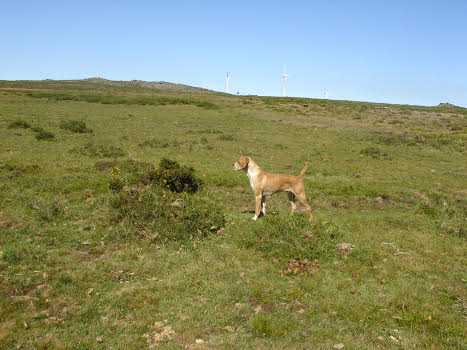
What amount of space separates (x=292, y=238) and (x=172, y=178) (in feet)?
17.9

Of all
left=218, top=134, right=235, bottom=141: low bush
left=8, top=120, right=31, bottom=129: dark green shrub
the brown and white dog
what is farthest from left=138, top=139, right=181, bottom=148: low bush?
the brown and white dog

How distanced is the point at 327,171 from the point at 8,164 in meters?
13.5

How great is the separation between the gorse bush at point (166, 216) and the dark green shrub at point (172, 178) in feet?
6.86

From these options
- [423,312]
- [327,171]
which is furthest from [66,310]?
[327,171]

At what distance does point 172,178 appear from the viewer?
1466 centimetres

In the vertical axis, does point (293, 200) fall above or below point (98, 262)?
above

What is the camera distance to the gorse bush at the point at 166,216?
11031mm

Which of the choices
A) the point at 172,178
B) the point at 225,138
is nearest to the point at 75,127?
the point at 225,138

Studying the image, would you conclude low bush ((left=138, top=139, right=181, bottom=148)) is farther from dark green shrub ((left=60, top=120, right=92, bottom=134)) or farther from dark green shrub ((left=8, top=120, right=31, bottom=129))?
dark green shrub ((left=8, top=120, right=31, bottom=129))

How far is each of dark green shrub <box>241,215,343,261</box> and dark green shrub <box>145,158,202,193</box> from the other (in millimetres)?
4070

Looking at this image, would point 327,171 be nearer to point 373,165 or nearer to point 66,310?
point 373,165

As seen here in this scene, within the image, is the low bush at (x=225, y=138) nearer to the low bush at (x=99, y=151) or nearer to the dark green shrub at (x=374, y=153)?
the dark green shrub at (x=374, y=153)

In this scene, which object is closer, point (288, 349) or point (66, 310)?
point (288, 349)

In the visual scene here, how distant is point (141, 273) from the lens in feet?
30.7
